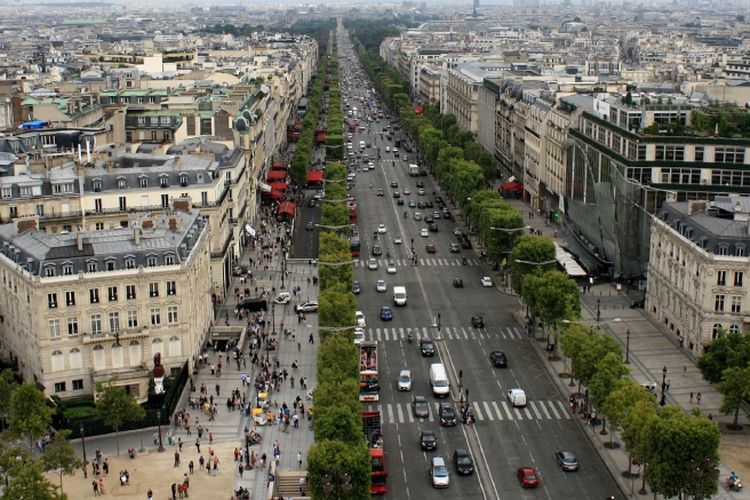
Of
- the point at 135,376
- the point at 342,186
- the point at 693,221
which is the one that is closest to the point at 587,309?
the point at 693,221

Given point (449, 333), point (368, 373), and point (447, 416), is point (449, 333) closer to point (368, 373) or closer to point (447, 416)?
point (368, 373)

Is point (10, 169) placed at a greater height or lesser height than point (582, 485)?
greater

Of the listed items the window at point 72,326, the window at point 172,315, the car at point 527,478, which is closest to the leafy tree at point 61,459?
the window at point 72,326

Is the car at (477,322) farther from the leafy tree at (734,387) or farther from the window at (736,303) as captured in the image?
the leafy tree at (734,387)

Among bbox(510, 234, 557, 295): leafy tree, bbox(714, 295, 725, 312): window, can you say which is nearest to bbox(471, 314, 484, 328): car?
bbox(510, 234, 557, 295): leafy tree

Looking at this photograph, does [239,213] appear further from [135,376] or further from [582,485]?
[582,485]
